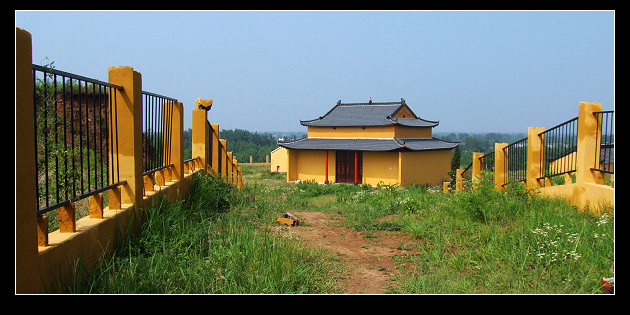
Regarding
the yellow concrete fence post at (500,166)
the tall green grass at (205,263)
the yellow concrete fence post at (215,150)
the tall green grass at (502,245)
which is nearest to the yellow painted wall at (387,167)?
the yellow concrete fence post at (500,166)

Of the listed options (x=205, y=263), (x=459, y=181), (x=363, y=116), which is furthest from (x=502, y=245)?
(x=363, y=116)

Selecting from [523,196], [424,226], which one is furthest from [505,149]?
[424,226]

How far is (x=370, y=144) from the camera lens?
24109 mm

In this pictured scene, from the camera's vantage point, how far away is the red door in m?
24.8

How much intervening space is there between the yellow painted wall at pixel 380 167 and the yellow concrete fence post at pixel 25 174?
69.6 feet

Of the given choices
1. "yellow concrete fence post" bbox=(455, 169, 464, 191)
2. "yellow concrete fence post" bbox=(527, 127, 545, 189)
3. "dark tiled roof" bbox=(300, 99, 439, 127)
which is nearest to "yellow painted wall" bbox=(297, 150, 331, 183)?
"dark tiled roof" bbox=(300, 99, 439, 127)

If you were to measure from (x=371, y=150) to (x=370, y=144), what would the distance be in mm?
1192

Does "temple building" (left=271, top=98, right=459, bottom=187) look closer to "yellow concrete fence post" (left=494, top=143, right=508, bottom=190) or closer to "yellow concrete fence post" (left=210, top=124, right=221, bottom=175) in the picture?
"yellow concrete fence post" (left=494, top=143, right=508, bottom=190)

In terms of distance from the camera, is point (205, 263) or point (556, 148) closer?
point (205, 263)

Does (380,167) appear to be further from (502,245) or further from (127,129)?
(127,129)

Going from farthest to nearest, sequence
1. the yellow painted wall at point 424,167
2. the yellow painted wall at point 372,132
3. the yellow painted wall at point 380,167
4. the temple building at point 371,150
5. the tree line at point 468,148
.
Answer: the tree line at point 468,148 < the yellow painted wall at point 372,132 < the temple building at point 371,150 < the yellow painted wall at point 380,167 < the yellow painted wall at point 424,167

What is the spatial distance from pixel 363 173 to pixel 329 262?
20.1m

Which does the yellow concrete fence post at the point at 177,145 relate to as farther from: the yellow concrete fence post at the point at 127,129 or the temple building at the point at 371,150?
the temple building at the point at 371,150

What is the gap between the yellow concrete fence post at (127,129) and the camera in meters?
4.38
